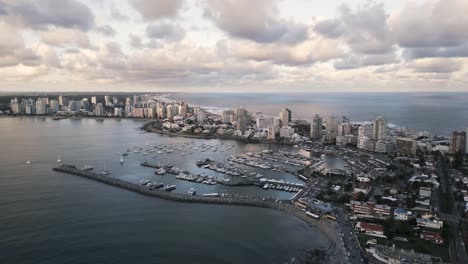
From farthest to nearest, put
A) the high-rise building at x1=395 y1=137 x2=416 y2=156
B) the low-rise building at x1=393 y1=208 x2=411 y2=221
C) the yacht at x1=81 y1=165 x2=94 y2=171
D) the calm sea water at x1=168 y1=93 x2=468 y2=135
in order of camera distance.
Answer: the calm sea water at x1=168 y1=93 x2=468 y2=135
the high-rise building at x1=395 y1=137 x2=416 y2=156
the yacht at x1=81 y1=165 x2=94 y2=171
the low-rise building at x1=393 y1=208 x2=411 y2=221

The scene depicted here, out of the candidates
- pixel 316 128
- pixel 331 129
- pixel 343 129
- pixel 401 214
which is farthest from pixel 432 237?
pixel 316 128

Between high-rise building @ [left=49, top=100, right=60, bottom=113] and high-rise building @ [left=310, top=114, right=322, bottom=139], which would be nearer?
high-rise building @ [left=310, top=114, right=322, bottom=139]

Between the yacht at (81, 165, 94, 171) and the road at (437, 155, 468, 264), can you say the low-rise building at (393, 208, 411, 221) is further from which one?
the yacht at (81, 165, 94, 171)

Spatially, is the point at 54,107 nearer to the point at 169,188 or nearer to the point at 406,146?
the point at 169,188

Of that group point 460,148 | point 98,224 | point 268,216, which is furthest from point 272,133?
point 98,224

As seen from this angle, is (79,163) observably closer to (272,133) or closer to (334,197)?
(334,197)

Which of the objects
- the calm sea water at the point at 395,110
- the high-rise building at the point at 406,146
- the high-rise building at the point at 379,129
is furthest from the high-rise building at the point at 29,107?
the high-rise building at the point at 406,146

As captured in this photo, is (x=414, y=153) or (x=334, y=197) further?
(x=414, y=153)

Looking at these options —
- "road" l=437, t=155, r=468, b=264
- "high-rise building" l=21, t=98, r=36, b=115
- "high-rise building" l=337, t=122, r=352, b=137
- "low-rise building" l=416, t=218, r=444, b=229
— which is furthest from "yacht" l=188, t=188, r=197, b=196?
A: "high-rise building" l=21, t=98, r=36, b=115

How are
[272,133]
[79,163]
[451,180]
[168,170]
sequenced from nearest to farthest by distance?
1. [451,180]
2. [168,170]
3. [79,163]
4. [272,133]
